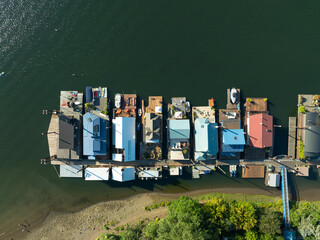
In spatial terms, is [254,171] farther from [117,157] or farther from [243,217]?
[117,157]

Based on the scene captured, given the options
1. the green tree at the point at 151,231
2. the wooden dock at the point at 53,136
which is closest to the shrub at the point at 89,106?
the wooden dock at the point at 53,136

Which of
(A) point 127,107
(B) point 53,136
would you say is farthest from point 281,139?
(B) point 53,136

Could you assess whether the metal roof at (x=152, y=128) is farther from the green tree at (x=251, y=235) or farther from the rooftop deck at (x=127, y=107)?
the green tree at (x=251, y=235)

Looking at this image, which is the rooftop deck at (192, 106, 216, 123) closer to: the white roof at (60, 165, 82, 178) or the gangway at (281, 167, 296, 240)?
the gangway at (281, 167, 296, 240)

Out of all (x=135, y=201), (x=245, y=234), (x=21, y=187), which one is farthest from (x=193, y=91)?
(x=21, y=187)

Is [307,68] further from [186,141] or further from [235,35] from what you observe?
[186,141]

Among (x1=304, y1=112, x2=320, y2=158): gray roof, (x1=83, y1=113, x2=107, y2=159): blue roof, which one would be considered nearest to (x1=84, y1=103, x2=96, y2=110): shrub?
(x1=83, y1=113, x2=107, y2=159): blue roof

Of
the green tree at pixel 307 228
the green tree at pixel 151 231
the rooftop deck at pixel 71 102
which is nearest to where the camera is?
the green tree at pixel 307 228

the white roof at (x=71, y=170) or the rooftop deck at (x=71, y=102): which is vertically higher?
the rooftop deck at (x=71, y=102)
